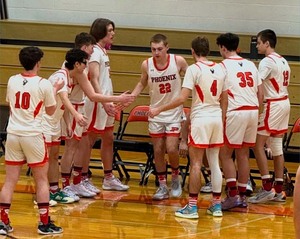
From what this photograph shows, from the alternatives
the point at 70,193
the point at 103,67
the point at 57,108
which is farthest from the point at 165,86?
the point at 70,193

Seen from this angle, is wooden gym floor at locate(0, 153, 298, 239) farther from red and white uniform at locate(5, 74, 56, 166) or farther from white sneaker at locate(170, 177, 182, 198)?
red and white uniform at locate(5, 74, 56, 166)

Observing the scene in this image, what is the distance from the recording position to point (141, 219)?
7234 millimetres

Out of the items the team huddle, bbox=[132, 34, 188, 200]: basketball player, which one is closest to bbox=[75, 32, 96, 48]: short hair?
the team huddle

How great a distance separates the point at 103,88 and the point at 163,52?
82cm

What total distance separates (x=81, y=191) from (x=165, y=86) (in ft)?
4.86

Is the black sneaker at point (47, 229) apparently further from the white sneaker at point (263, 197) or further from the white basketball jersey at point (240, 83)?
the white sneaker at point (263, 197)

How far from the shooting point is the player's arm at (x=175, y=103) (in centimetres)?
723

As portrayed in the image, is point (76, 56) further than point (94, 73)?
No

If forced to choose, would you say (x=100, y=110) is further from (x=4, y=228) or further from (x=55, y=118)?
(x=4, y=228)

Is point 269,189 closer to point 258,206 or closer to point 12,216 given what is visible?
point 258,206

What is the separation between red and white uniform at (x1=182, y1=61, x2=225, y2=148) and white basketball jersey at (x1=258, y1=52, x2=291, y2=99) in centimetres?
87

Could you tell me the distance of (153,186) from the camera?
29.0 ft

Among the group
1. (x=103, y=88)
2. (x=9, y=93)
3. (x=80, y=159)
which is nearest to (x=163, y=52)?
(x=103, y=88)

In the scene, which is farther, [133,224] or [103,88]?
[103,88]
